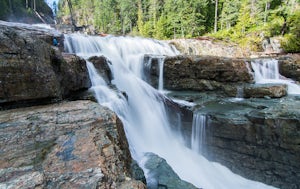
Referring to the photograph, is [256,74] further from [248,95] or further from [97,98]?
[97,98]

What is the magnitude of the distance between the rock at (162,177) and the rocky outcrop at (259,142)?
3421mm

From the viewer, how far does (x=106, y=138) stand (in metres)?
2.96

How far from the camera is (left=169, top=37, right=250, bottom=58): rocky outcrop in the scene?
61.1 ft

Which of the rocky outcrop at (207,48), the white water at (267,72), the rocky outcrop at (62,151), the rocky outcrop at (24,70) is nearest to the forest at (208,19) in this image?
the rocky outcrop at (207,48)

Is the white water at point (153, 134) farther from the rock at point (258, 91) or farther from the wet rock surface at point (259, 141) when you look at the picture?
the rock at point (258, 91)

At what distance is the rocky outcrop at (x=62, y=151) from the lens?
2035mm

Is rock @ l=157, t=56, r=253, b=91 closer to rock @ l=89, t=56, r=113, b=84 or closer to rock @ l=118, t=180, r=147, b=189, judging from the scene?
rock @ l=89, t=56, r=113, b=84

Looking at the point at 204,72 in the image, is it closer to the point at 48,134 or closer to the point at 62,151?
the point at 48,134

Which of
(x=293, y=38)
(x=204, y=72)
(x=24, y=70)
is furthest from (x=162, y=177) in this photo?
(x=293, y=38)

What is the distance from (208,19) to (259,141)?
33340 millimetres

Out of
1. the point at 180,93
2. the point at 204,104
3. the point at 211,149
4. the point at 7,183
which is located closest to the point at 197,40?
the point at 180,93

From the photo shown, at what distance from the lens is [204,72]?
10.6 m

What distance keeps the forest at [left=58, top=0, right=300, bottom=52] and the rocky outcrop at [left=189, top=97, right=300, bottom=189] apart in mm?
13312

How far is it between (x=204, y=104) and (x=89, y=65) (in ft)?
16.7
